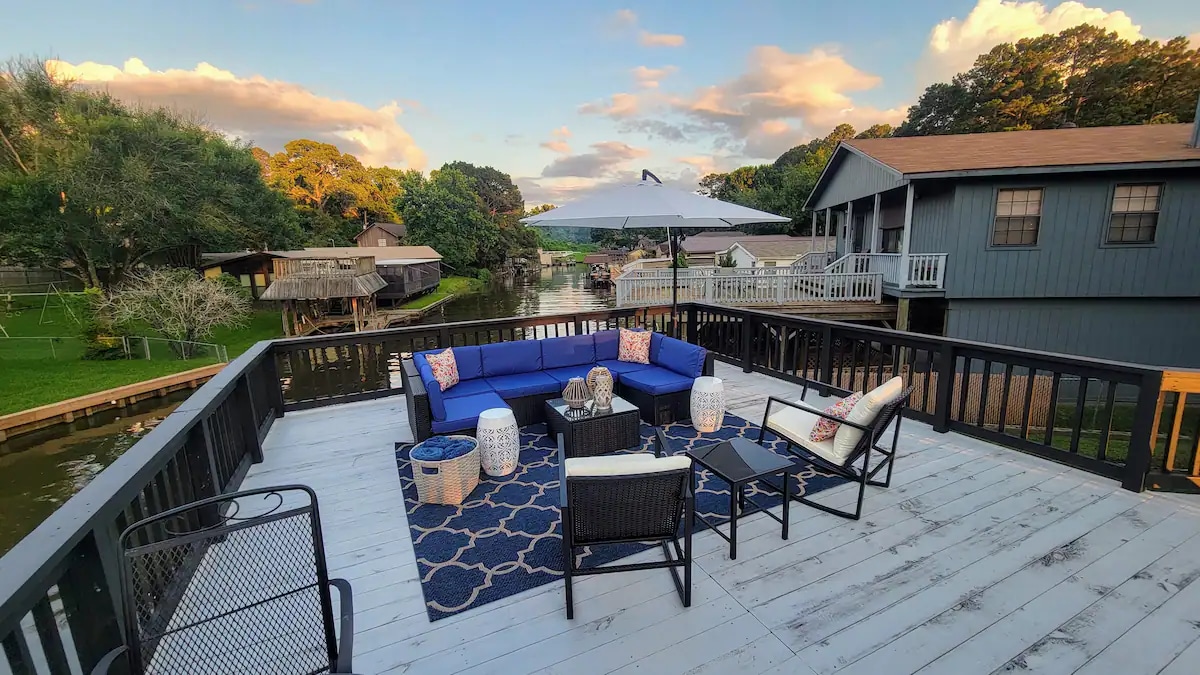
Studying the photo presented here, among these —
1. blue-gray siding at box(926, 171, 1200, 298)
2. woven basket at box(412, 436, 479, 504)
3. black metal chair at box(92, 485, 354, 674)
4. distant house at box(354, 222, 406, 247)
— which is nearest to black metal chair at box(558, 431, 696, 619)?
black metal chair at box(92, 485, 354, 674)

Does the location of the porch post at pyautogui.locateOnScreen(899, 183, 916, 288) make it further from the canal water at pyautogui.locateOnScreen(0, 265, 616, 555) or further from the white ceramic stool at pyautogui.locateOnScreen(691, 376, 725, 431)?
the white ceramic stool at pyautogui.locateOnScreen(691, 376, 725, 431)

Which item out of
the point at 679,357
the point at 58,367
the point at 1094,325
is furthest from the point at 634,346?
the point at 58,367

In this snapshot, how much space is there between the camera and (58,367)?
1278 centimetres

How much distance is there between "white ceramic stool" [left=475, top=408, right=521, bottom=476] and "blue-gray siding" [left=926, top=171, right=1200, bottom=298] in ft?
33.0

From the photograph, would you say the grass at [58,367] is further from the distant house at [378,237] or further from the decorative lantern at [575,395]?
the distant house at [378,237]

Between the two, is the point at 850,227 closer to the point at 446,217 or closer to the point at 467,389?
the point at 467,389

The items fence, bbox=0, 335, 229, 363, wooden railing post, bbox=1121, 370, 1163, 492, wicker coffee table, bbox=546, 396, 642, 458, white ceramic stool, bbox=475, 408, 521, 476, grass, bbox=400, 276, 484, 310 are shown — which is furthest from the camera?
grass, bbox=400, 276, 484, 310

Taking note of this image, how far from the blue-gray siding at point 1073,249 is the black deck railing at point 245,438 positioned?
2660 mm

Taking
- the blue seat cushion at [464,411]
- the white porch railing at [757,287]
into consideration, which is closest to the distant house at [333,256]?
the white porch railing at [757,287]

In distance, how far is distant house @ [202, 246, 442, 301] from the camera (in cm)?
2383

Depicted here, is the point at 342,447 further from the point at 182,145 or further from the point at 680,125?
the point at 680,125

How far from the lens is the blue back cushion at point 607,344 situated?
203 inches

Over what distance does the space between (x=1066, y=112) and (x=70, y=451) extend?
3836cm

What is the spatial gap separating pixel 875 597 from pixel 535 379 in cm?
313
